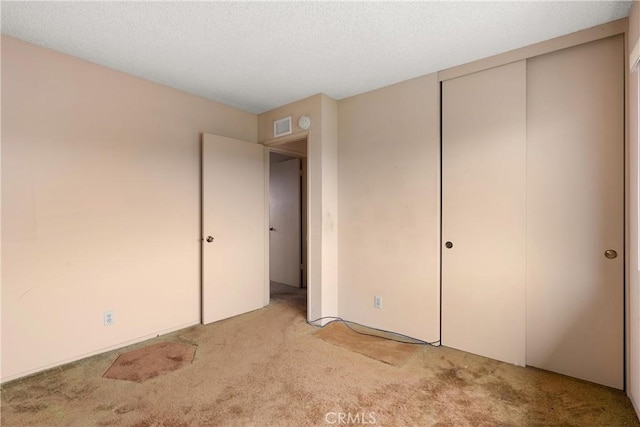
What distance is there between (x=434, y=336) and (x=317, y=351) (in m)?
1.01

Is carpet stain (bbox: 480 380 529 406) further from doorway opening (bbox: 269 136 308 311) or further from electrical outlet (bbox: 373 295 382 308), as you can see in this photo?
doorway opening (bbox: 269 136 308 311)

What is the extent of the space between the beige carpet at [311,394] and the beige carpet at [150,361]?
0.21ft

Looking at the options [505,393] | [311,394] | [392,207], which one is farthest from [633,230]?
[311,394]

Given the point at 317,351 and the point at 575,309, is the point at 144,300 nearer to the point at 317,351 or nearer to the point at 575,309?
the point at 317,351

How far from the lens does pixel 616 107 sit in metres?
1.99

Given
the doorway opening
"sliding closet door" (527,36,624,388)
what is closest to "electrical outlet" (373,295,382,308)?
"sliding closet door" (527,36,624,388)

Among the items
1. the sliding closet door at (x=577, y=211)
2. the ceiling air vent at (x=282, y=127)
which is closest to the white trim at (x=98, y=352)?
the ceiling air vent at (x=282, y=127)

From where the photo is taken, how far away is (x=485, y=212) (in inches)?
95.5

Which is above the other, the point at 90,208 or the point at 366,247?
the point at 90,208

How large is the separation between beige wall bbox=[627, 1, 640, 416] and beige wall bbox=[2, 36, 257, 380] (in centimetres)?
336

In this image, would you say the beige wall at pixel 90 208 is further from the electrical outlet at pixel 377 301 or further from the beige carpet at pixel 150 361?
the electrical outlet at pixel 377 301

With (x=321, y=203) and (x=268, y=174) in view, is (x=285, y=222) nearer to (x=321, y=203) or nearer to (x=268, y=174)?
(x=268, y=174)

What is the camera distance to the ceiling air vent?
342 centimetres

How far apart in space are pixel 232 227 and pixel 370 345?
1.85 m
